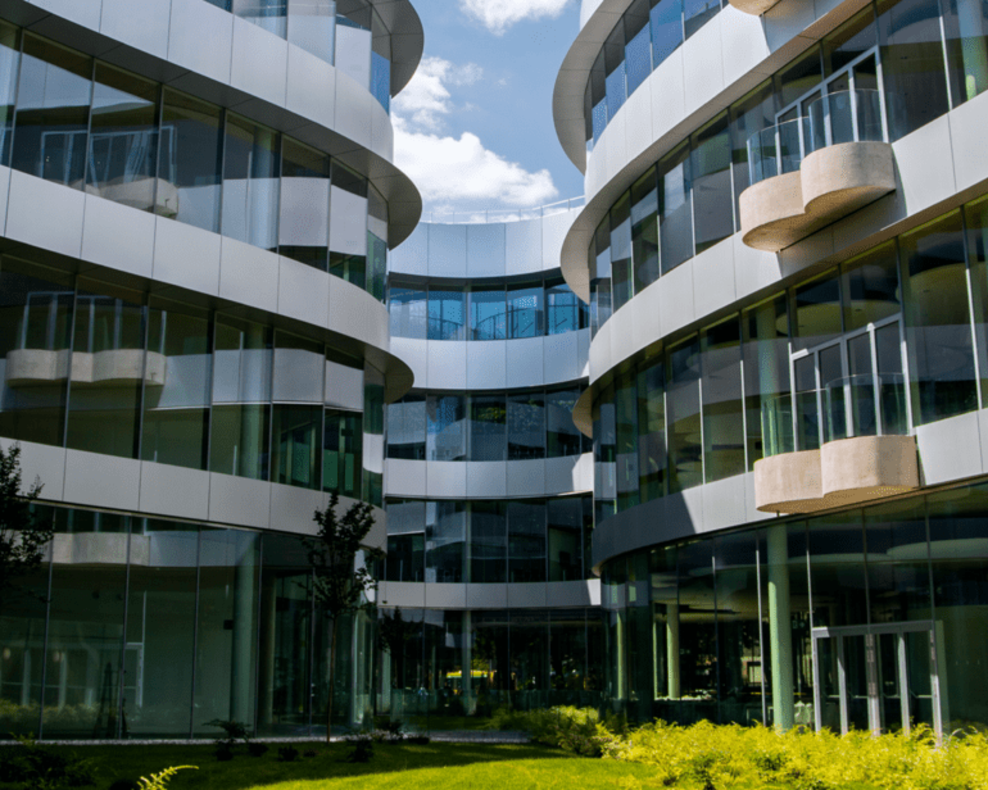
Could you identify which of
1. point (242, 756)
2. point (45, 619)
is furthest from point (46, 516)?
point (242, 756)

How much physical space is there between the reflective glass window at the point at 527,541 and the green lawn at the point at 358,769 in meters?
18.9

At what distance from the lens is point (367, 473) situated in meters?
27.0

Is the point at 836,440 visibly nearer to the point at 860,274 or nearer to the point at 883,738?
the point at 860,274

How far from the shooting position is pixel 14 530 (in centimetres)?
1778

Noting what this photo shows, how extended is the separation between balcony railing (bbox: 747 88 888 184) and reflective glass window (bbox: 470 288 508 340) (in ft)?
74.1

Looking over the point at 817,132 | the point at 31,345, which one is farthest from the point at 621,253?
the point at 31,345

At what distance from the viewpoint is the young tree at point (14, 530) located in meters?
17.0

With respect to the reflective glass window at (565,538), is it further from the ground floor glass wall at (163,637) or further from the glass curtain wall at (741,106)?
the ground floor glass wall at (163,637)

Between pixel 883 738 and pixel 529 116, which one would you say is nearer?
pixel 883 738

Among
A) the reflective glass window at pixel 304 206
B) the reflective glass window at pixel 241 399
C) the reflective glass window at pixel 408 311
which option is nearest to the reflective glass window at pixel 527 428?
the reflective glass window at pixel 408 311

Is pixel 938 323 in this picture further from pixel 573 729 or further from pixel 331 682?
pixel 331 682

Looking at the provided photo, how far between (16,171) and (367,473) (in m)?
11.1

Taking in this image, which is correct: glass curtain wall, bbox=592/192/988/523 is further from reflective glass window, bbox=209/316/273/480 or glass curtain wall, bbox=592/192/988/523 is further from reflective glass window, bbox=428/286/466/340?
reflective glass window, bbox=428/286/466/340

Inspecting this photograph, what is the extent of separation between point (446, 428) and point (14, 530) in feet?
83.1
